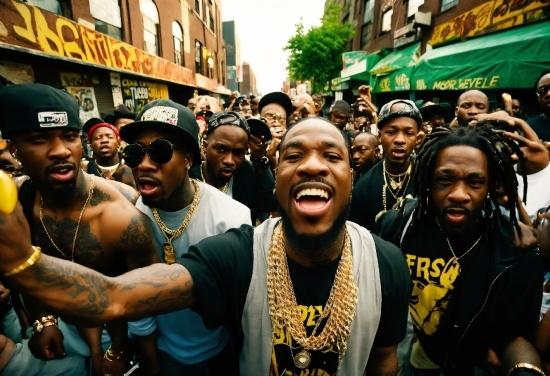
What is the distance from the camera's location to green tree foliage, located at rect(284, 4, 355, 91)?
2312 cm

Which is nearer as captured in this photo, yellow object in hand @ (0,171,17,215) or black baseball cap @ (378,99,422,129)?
yellow object in hand @ (0,171,17,215)

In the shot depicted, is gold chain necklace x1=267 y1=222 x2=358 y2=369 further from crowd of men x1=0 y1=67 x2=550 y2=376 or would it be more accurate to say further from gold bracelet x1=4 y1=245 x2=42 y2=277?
gold bracelet x1=4 y1=245 x2=42 y2=277

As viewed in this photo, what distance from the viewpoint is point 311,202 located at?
1.56 metres

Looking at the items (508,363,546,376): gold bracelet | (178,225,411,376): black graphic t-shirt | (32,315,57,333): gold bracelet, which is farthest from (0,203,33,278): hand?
(508,363,546,376): gold bracelet

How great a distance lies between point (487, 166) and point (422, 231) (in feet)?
1.93

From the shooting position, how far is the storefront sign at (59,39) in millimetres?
6066

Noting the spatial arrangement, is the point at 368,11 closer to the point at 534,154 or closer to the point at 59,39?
the point at 59,39

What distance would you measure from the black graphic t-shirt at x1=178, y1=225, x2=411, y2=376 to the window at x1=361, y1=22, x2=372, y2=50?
940 inches

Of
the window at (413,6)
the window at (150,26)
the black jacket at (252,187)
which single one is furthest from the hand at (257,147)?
the window at (413,6)

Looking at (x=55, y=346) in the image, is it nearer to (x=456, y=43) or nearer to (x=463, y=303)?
(x=463, y=303)

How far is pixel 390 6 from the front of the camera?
17562 millimetres

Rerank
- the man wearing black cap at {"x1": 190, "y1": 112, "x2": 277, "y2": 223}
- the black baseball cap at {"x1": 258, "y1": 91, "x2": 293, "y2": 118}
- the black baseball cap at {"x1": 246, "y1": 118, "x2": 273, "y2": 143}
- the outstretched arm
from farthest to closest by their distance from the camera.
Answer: the black baseball cap at {"x1": 258, "y1": 91, "x2": 293, "y2": 118} < the black baseball cap at {"x1": 246, "y1": 118, "x2": 273, "y2": 143} < the man wearing black cap at {"x1": 190, "y1": 112, "x2": 277, "y2": 223} < the outstretched arm

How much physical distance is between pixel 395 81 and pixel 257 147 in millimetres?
11616

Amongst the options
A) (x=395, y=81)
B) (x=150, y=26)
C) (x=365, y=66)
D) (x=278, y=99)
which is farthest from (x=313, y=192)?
(x=365, y=66)
